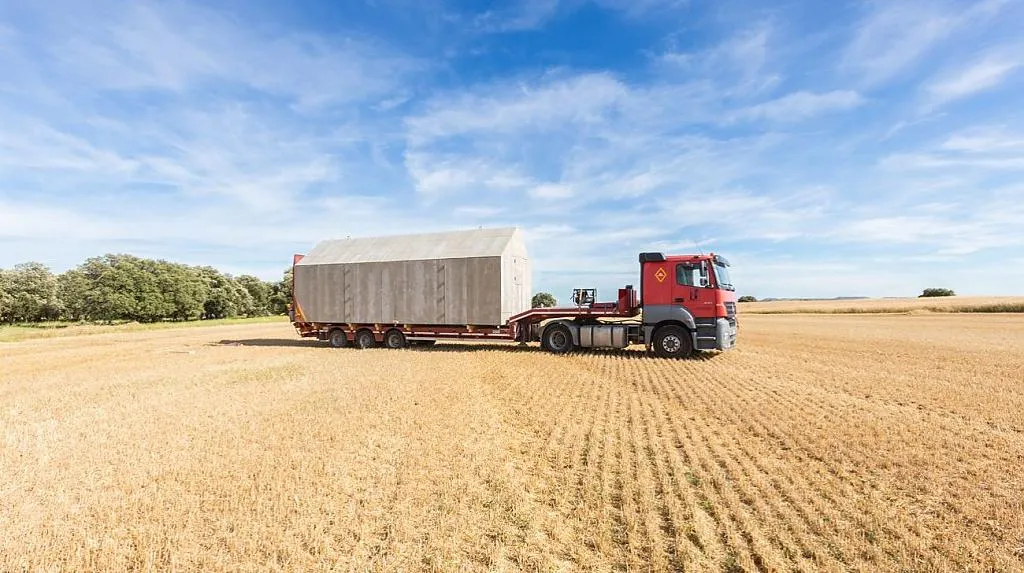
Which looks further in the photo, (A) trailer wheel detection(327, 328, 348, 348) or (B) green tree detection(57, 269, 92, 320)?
(B) green tree detection(57, 269, 92, 320)

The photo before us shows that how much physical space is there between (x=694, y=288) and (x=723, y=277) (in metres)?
1.32

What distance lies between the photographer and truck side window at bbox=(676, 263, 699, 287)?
16.8 m

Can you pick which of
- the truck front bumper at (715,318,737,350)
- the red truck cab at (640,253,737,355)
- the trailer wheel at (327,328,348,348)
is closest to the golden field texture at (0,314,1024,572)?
the truck front bumper at (715,318,737,350)

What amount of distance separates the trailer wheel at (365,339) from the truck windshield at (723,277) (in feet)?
47.2

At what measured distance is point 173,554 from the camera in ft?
14.2

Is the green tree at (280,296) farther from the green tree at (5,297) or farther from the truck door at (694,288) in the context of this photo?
the truck door at (694,288)

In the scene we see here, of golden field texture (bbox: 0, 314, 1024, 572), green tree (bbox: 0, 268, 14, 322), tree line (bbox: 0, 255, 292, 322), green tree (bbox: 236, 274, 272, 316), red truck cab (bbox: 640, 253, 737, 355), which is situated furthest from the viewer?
green tree (bbox: 236, 274, 272, 316)

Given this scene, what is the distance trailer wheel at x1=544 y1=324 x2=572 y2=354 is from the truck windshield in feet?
19.3

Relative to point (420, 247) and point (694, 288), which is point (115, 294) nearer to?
point (420, 247)

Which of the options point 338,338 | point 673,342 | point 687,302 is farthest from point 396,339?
point 687,302

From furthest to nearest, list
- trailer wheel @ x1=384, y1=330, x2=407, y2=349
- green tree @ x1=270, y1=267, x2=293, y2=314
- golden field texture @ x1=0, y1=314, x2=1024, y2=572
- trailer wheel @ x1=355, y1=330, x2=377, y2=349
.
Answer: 1. green tree @ x1=270, y1=267, x2=293, y2=314
2. trailer wheel @ x1=355, y1=330, x2=377, y2=349
3. trailer wheel @ x1=384, y1=330, x2=407, y2=349
4. golden field texture @ x1=0, y1=314, x2=1024, y2=572

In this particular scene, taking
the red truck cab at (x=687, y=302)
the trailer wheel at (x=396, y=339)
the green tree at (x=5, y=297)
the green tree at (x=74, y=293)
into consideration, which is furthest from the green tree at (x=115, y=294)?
the red truck cab at (x=687, y=302)

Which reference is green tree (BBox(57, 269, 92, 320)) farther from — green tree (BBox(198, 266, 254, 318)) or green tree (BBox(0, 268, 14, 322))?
green tree (BBox(198, 266, 254, 318))

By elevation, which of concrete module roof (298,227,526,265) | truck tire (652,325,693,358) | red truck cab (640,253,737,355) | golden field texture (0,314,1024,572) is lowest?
golden field texture (0,314,1024,572)
